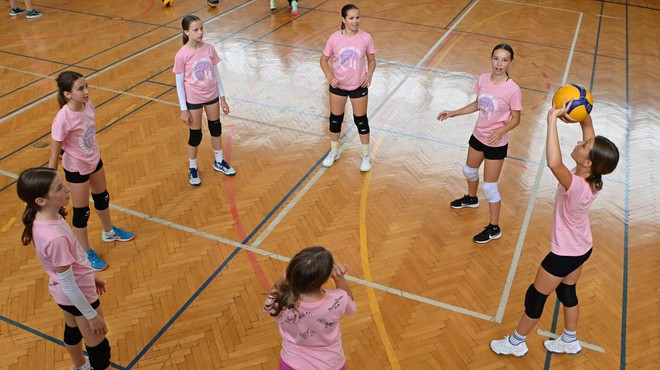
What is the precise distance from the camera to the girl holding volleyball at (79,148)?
4191 mm

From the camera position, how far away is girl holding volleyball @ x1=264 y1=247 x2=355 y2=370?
250 centimetres

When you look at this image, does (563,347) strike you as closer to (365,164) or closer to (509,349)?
(509,349)

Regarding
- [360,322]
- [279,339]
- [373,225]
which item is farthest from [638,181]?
[279,339]

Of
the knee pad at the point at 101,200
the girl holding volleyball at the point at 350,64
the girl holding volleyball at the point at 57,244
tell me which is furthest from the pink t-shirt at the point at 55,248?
the girl holding volleyball at the point at 350,64

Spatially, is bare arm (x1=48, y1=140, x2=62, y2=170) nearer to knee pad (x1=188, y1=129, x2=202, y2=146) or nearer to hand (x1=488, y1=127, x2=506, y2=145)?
knee pad (x1=188, y1=129, x2=202, y2=146)

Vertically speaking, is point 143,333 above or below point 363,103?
below

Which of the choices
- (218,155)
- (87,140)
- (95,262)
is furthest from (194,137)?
(95,262)

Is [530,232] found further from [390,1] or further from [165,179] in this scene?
[390,1]

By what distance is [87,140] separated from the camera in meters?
4.43

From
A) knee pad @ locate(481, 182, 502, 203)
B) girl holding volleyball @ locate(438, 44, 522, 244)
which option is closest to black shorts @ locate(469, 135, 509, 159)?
girl holding volleyball @ locate(438, 44, 522, 244)

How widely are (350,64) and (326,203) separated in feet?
5.13

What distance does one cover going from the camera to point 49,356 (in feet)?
13.4

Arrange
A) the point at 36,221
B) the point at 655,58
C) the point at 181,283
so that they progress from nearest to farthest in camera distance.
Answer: the point at 36,221 → the point at 181,283 → the point at 655,58

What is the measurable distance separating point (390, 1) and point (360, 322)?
10.6 m
